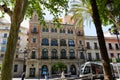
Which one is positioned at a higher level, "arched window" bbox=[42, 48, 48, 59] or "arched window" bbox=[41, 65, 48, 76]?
"arched window" bbox=[42, 48, 48, 59]

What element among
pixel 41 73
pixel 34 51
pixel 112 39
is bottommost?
pixel 41 73

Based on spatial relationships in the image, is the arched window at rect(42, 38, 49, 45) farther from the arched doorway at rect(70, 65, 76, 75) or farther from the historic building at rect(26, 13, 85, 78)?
the arched doorway at rect(70, 65, 76, 75)

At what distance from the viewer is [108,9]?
13641mm

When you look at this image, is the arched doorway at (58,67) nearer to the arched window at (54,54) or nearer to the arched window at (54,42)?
the arched window at (54,54)

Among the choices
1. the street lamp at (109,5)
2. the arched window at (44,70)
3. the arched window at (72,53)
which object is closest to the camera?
the street lamp at (109,5)

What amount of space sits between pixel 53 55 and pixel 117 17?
25524mm

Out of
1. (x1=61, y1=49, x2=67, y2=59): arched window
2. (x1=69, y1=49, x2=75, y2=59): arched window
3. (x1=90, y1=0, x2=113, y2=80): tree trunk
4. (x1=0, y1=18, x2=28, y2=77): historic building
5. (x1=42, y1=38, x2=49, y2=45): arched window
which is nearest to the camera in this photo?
(x1=90, y1=0, x2=113, y2=80): tree trunk

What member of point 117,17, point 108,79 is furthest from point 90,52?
point 108,79

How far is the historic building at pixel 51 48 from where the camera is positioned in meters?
36.1

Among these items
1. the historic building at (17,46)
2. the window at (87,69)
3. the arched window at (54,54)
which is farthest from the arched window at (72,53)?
the window at (87,69)

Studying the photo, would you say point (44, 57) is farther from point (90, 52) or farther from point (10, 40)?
point (10, 40)

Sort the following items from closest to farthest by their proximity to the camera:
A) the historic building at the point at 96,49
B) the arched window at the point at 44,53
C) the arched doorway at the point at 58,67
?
the arched doorway at the point at 58,67, the arched window at the point at 44,53, the historic building at the point at 96,49

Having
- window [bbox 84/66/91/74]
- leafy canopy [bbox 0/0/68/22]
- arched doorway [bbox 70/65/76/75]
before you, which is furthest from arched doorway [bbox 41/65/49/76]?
leafy canopy [bbox 0/0/68/22]

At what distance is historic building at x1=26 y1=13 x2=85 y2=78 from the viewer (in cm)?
3612
